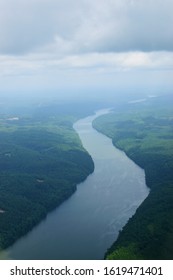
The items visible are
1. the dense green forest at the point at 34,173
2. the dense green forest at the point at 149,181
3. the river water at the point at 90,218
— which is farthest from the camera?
the dense green forest at the point at 34,173

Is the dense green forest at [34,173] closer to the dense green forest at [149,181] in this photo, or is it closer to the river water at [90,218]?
the river water at [90,218]

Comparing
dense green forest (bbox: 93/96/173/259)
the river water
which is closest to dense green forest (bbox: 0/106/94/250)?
the river water

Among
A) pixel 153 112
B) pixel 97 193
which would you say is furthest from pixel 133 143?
pixel 153 112

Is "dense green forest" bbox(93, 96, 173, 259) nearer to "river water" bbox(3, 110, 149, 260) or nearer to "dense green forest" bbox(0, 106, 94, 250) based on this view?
"river water" bbox(3, 110, 149, 260)

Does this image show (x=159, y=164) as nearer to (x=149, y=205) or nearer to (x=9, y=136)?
(x=149, y=205)

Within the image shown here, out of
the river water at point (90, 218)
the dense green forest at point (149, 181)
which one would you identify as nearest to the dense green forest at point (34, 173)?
the river water at point (90, 218)
